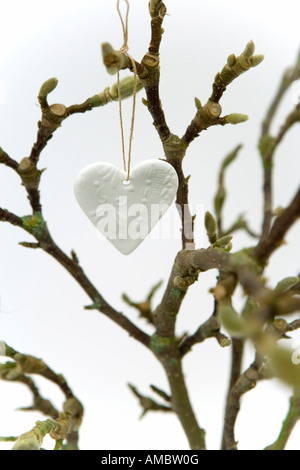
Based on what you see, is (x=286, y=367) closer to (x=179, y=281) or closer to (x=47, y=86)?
(x=179, y=281)

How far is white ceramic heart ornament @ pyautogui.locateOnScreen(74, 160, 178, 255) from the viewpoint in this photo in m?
0.56

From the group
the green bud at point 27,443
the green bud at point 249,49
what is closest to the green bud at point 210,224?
the green bud at point 249,49

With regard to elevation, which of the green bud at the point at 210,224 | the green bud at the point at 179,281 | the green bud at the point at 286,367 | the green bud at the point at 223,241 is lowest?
the green bud at the point at 286,367

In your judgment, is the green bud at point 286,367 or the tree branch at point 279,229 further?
the tree branch at point 279,229

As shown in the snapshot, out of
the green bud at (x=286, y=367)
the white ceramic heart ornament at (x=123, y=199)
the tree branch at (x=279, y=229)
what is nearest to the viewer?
the green bud at (x=286, y=367)

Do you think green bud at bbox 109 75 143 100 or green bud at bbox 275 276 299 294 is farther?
green bud at bbox 109 75 143 100

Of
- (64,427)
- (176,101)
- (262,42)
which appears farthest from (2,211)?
(262,42)

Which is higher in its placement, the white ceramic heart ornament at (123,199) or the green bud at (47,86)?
the green bud at (47,86)

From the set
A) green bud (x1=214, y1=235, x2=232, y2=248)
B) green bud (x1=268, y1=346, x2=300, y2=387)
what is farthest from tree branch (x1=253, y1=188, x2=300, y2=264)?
green bud (x1=268, y1=346, x2=300, y2=387)

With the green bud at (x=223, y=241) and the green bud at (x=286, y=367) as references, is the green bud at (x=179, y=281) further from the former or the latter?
the green bud at (x=286, y=367)

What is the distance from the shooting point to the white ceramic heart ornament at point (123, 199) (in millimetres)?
555

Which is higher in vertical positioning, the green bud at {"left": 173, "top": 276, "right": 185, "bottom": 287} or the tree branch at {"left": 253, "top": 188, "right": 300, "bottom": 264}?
the tree branch at {"left": 253, "top": 188, "right": 300, "bottom": 264}

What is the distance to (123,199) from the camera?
0.57 metres

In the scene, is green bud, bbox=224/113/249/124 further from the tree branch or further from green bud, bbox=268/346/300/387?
green bud, bbox=268/346/300/387
